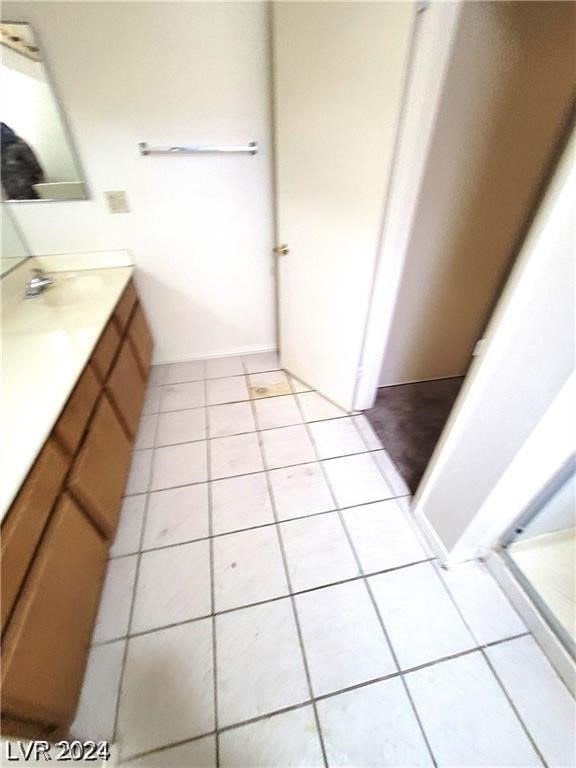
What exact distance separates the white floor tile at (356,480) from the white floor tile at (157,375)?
1288mm

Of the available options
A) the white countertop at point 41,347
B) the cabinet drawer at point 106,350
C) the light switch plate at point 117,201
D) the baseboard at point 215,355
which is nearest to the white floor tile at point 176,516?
the cabinet drawer at point 106,350

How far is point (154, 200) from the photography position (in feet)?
5.75

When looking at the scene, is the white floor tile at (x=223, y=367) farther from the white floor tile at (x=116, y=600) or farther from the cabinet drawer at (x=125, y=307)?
the white floor tile at (x=116, y=600)

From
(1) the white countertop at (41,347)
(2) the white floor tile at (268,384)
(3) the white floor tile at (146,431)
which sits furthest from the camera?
(2) the white floor tile at (268,384)

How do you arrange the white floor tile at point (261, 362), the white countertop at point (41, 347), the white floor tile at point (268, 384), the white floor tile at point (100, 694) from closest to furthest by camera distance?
1. the white countertop at point (41, 347)
2. the white floor tile at point (100, 694)
3. the white floor tile at point (268, 384)
4. the white floor tile at point (261, 362)

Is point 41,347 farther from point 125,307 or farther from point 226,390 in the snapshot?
point 226,390

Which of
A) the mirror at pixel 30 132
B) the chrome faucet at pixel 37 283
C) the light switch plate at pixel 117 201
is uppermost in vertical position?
the mirror at pixel 30 132

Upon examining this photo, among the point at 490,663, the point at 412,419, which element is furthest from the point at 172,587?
the point at 412,419

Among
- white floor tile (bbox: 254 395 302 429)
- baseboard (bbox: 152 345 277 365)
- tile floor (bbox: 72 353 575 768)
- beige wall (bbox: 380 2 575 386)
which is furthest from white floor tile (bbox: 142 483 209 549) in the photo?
beige wall (bbox: 380 2 575 386)

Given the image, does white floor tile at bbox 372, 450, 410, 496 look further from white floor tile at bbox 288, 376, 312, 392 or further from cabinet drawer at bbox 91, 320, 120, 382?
cabinet drawer at bbox 91, 320, 120, 382

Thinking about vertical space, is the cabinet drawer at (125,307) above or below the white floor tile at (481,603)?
above

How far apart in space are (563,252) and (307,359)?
1.43 meters

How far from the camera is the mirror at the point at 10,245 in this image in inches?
62.1

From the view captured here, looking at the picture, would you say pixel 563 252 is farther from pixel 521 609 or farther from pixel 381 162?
pixel 521 609
